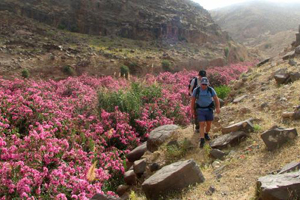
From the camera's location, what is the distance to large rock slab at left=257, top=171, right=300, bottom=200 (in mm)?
3699

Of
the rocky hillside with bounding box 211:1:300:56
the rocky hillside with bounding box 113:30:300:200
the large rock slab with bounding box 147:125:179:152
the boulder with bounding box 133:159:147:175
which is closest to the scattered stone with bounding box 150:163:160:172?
the rocky hillside with bounding box 113:30:300:200

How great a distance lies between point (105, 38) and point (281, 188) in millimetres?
33005

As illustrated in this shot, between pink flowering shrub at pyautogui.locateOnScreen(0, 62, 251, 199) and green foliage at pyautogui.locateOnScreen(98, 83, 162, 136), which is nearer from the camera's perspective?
pink flowering shrub at pyautogui.locateOnScreen(0, 62, 251, 199)

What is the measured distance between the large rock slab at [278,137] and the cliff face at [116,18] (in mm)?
33595

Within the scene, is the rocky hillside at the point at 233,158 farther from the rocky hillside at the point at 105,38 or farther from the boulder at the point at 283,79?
the rocky hillside at the point at 105,38

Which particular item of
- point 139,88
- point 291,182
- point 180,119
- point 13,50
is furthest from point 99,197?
point 13,50

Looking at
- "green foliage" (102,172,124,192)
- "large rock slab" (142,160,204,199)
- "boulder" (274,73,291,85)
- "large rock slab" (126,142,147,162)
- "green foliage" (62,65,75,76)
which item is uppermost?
"boulder" (274,73,291,85)

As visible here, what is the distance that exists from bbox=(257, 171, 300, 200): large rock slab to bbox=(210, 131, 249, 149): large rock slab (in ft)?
7.58

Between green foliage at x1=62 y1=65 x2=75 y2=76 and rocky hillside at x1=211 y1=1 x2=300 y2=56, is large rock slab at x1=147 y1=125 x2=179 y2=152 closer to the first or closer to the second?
green foliage at x1=62 y1=65 x2=75 y2=76

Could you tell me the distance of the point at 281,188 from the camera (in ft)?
12.3

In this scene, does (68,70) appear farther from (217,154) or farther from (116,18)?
(116,18)

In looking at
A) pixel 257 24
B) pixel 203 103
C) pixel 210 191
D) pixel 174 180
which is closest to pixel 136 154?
pixel 203 103

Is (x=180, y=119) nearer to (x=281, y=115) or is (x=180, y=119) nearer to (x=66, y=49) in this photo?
(x=281, y=115)

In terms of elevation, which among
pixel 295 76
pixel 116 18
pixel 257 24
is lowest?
pixel 295 76
